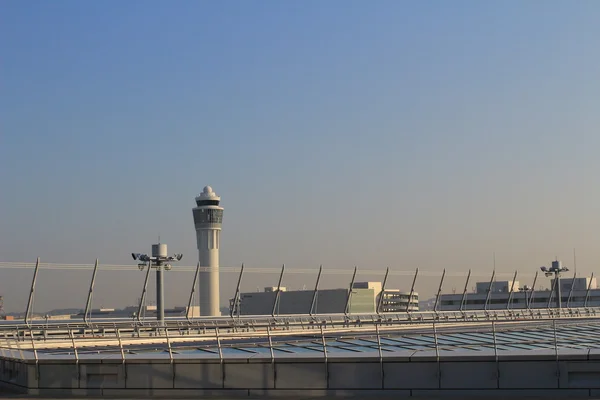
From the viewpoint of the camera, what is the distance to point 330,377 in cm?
2077

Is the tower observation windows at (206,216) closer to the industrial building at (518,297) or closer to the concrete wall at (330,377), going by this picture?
the industrial building at (518,297)

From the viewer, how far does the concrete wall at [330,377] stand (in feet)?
65.4

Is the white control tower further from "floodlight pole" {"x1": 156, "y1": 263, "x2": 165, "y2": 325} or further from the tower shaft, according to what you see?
"floodlight pole" {"x1": 156, "y1": 263, "x2": 165, "y2": 325}

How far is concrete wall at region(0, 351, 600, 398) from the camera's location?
19938mm

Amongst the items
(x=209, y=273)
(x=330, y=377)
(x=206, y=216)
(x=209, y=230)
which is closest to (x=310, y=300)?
(x=209, y=273)

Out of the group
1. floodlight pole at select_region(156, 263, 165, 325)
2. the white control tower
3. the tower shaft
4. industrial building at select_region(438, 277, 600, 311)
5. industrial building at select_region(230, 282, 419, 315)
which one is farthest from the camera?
the white control tower

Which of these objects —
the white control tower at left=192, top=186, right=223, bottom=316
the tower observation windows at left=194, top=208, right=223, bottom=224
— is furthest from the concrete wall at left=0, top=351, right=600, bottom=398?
the tower observation windows at left=194, top=208, right=223, bottom=224

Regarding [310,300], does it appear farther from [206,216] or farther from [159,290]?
[159,290]

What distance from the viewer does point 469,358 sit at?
20.4 metres

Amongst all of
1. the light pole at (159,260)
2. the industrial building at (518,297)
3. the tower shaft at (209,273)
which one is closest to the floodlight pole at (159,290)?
the light pole at (159,260)

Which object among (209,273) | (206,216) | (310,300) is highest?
(206,216)

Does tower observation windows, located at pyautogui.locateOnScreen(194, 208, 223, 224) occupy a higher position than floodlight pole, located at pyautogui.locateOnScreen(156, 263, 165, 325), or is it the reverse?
tower observation windows, located at pyautogui.locateOnScreen(194, 208, 223, 224)

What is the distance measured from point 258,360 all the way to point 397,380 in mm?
3387

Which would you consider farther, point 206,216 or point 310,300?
point 206,216
